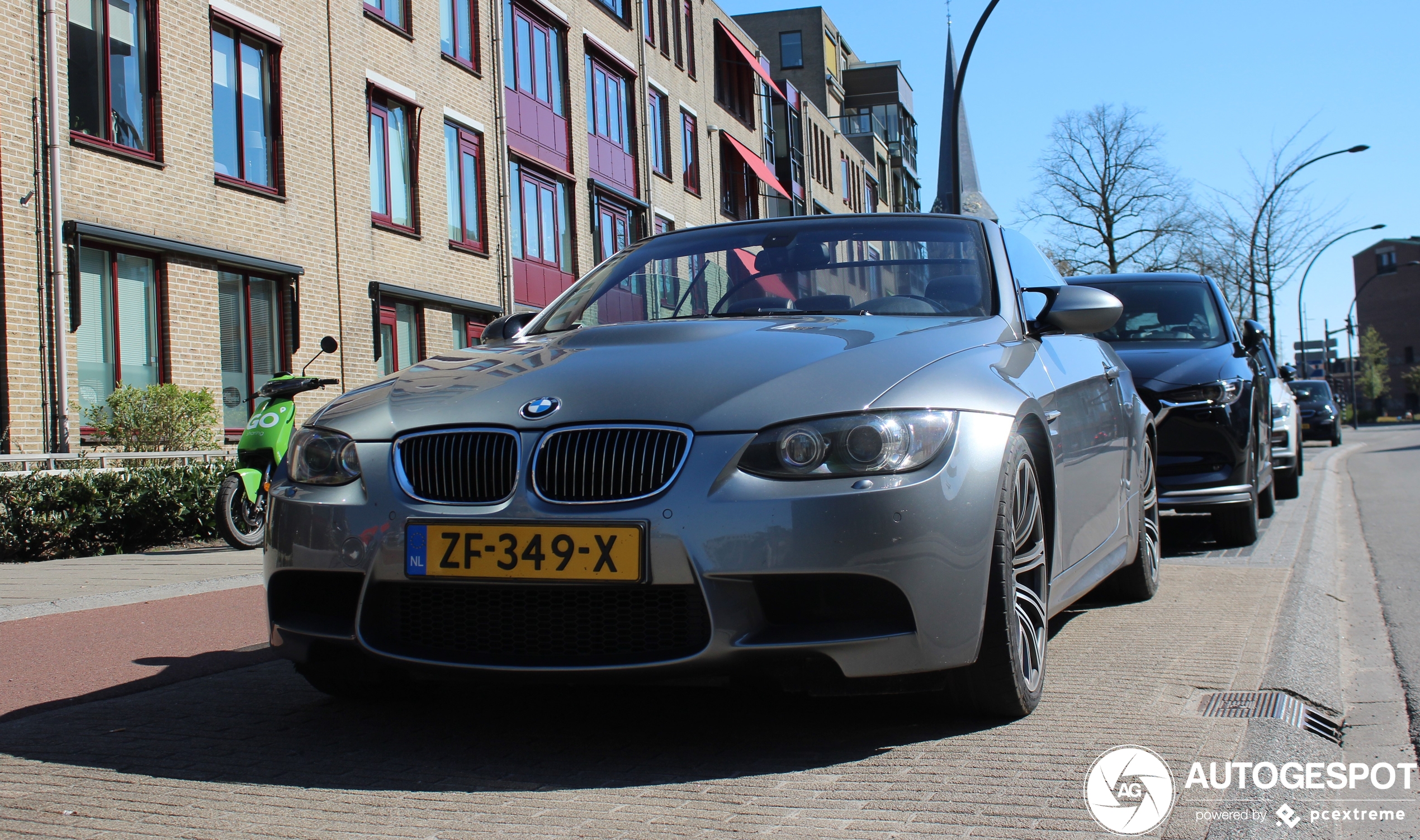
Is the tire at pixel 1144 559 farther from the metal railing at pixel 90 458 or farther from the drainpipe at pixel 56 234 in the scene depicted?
the drainpipe at pixel 56 234

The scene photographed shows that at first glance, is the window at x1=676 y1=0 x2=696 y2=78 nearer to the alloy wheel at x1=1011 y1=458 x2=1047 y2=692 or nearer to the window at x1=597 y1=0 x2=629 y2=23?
the window at x1=597 y1=0 x2=629 y2=23

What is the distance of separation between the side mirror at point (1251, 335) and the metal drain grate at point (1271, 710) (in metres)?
5.47

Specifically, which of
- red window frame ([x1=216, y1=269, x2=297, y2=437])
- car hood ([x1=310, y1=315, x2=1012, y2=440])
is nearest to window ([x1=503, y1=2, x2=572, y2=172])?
red window frame ([x1=216, y1=269, x2=297, y2=437])

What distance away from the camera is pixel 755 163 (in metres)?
38.0

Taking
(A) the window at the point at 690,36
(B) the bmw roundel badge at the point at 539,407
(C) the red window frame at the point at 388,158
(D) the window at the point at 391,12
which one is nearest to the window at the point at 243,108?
(C) the red window frame at the point at 388,158

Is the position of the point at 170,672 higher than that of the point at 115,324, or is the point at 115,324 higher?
the point at 115,324

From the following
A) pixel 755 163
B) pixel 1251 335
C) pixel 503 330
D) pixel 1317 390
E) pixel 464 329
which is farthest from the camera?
pixel 755 163

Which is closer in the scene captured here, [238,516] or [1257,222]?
[238,516]

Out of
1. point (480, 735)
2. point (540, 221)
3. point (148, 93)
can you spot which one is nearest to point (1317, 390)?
point (540, 221)

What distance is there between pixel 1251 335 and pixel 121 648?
7161mm

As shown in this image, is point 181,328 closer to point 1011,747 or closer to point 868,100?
point 1011,747

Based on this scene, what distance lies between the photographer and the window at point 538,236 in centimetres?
2327

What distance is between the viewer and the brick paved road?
2703mm

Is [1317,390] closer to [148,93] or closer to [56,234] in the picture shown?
[148,93]
